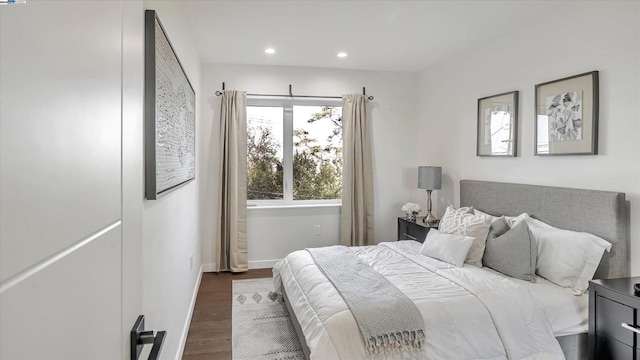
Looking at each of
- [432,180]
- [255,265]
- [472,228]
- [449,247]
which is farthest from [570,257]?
[255,265]

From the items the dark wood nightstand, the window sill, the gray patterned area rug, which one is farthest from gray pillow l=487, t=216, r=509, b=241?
the window sill

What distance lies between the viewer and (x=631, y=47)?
2182 millimetres

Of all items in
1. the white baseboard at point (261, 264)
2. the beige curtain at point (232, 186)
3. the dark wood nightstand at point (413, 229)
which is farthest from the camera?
the white baseboard at point (261, 264)

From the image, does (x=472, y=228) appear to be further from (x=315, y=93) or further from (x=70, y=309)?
(x=70, y=309)

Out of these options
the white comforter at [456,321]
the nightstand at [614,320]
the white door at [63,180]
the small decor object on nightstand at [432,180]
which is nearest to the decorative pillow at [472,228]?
the white comforter at [456,321]

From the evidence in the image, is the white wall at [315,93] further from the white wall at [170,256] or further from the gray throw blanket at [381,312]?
the gray throw blanket at [381,312]

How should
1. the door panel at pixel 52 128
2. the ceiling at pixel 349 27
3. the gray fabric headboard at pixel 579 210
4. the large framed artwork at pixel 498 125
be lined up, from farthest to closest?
Answer: 1. the large framed artwork at pixel 498 125
2. the ceiling at pixel 349 27
3. the gray fabric headboard at pixel 579 210
4. the door panel at pixel 52 128

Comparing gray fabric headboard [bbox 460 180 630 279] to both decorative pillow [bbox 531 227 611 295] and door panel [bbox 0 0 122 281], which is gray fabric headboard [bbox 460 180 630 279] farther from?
door panel [bbox 0 0 122 281]

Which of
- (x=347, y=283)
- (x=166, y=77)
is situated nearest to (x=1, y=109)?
(x=166, y=77)

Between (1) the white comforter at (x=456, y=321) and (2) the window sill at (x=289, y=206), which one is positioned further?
(2) the window sill at (x=289, y=206)

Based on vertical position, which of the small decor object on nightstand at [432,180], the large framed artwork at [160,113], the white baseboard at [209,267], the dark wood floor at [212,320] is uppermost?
the large framed artwork at [160,113]

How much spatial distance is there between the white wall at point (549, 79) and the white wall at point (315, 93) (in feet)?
1.91

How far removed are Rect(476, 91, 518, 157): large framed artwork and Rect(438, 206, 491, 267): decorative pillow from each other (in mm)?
777

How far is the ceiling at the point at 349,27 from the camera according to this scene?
271cm
